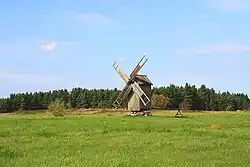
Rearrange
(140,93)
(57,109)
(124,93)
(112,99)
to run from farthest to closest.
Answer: (112,99)
(57,109)
(124,93)
(140,93)

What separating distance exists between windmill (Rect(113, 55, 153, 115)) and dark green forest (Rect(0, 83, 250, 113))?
65192 millimetres

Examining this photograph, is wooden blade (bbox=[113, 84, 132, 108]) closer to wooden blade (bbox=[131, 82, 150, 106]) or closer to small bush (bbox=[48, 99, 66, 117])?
wooden blade (bbox=[131, 82, 150, 106])

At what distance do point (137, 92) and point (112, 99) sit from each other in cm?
8379

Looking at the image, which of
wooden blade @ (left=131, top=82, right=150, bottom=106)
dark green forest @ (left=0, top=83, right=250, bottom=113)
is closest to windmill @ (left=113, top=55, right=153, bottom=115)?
wooden blade @ (left=131, top=82, right=150, bottom=106)

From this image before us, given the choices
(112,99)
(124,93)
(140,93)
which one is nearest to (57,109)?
(124,93)

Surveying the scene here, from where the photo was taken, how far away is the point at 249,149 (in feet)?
91.4

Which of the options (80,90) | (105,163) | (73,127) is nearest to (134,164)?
(105,163)

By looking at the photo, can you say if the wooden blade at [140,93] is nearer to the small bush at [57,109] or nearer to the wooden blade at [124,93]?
the wooden blade at [124,93]

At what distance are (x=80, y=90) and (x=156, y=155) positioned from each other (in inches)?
5927

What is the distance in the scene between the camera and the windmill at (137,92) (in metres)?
77.4

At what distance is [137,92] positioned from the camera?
77188 mm

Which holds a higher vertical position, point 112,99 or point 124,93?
point 112,99

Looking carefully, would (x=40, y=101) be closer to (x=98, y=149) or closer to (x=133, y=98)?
(x=133, y=98)

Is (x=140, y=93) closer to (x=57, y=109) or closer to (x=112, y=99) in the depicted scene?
(x=57, y=109)
